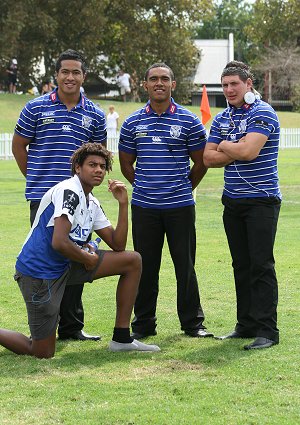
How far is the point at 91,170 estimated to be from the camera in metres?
7.12

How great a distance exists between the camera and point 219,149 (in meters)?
7.51

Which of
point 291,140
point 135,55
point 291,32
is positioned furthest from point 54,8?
point 291,32

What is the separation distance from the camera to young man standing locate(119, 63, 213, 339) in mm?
7848

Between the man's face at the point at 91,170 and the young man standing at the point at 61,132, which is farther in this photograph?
the young man standing at the point at 61,132

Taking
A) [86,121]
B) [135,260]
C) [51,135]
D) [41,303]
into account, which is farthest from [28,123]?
[41,303]

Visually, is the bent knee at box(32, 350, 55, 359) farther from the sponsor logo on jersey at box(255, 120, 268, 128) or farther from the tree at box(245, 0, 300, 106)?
the tree at box(245, 0, 300, 106)

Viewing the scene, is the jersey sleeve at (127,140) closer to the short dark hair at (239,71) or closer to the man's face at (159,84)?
the man's face at (159,84)

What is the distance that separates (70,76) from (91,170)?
3.28 feet

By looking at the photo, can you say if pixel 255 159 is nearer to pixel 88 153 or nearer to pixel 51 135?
pixel 88 153

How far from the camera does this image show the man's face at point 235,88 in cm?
743

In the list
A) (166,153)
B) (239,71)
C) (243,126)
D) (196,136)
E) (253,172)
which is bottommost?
(253,172)

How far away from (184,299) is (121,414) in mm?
2575

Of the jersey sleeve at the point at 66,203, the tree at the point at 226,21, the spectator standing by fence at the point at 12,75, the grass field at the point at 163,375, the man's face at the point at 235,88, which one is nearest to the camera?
the grass field at the point at 163,375

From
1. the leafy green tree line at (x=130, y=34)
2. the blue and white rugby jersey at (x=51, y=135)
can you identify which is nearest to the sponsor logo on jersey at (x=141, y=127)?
the blue and white rugby jersey at (x=51, y=135)
